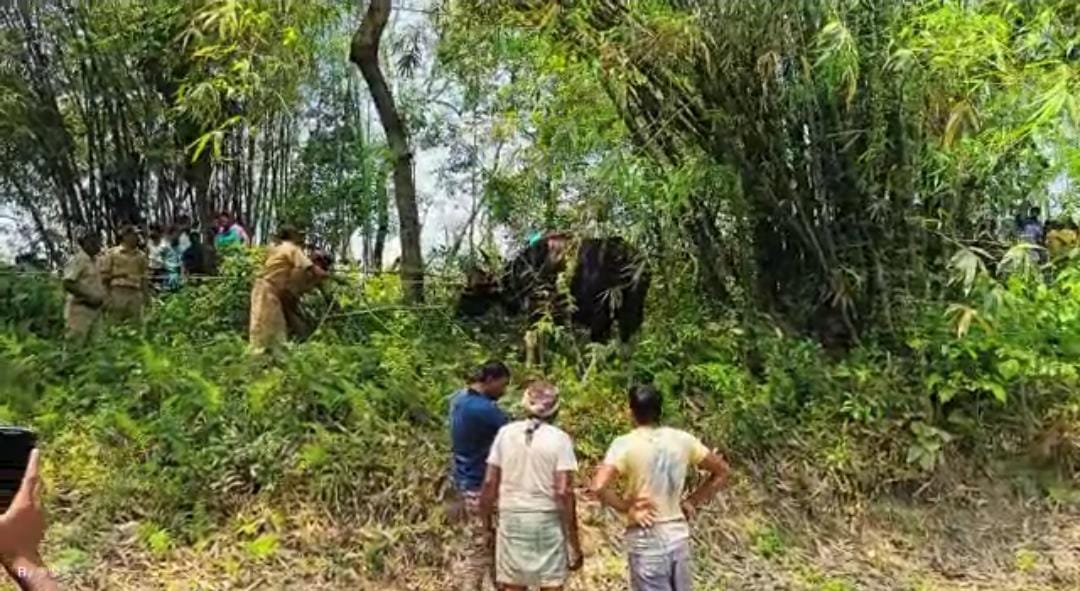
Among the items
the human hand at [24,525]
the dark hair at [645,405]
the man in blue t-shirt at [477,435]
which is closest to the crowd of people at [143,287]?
the man in blue t-shirt at [477,435]

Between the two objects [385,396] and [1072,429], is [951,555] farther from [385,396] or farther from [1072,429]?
[385,396]

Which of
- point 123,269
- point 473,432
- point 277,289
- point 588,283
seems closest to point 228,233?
point 123,269

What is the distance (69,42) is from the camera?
10961 millimetres

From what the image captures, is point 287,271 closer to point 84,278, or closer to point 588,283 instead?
point 84,278

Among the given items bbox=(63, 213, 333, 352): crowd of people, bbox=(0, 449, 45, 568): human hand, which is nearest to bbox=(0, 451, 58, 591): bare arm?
bbox=(0, 449, 45, 568): human hand

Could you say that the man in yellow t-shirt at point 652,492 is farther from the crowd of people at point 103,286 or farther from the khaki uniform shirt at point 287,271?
the crowd of people at point 103,286

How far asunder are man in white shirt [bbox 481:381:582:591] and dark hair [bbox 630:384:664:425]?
11.6 inches

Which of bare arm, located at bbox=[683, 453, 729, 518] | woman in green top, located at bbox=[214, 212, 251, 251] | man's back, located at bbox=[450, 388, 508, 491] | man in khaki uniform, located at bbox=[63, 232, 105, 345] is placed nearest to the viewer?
bare arm, located at bbox=[683, 453, 729, 518]

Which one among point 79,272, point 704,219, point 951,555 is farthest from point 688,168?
point 79,272

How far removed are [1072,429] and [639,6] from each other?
134 inches

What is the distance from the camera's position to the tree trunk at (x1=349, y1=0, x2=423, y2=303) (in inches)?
325

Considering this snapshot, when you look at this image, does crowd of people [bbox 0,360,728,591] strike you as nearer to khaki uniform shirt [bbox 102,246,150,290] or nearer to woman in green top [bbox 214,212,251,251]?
khaki uniform shirt [bbox 102,246,150,290]

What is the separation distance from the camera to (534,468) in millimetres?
4367

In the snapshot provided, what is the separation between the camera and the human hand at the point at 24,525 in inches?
68.6
